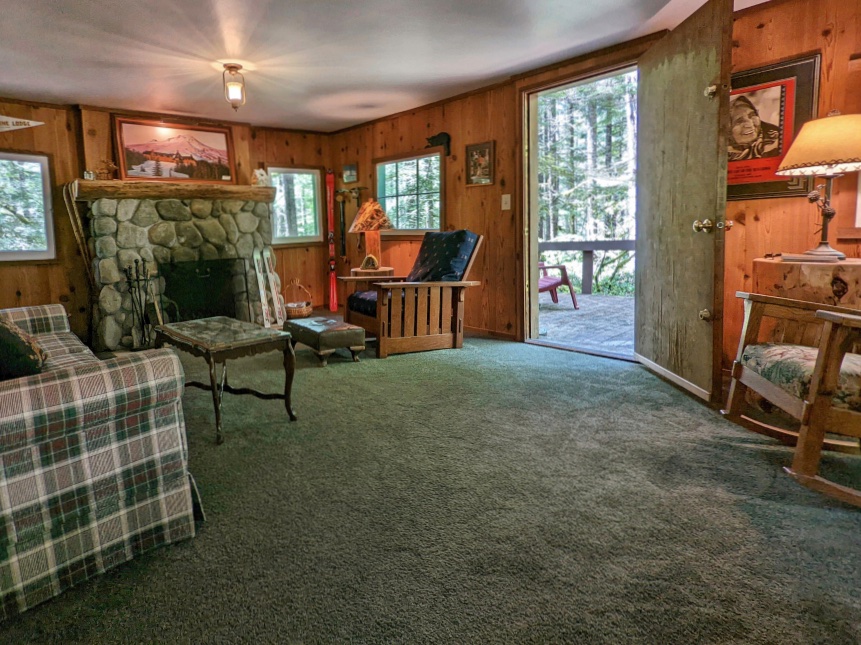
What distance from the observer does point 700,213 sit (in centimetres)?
288

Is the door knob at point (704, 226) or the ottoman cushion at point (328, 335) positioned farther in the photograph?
the ottoman cushion at point (328, 335)

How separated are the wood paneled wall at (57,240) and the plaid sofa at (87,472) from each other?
415 cm

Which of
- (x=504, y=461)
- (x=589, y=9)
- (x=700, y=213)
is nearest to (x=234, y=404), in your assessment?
(x=504, y=461)

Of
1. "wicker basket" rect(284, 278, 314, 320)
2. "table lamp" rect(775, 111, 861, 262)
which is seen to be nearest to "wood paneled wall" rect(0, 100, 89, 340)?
"wicker basket" rect(284, 278, 314, 320)

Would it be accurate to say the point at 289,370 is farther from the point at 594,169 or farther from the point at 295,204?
the point at 594,169

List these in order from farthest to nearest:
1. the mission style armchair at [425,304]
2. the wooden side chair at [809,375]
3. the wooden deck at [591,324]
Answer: the wooden deck at [591,324], the mission style armchair at [425,304], the wooden side chair at [809,375]

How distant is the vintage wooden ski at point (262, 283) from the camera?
562 cm

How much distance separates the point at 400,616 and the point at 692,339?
2.33 metres

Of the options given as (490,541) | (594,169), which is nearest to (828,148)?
(490,541)

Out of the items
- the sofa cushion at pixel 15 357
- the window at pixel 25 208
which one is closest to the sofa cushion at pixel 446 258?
the sofa cushion at pixel 15 357

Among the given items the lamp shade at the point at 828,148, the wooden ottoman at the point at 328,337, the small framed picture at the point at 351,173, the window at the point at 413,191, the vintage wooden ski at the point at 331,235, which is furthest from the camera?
the vintage wooden ski at the point at 331,235

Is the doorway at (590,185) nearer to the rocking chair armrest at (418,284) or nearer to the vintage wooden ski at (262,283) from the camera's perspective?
the rocking chair armrest at (418,284)

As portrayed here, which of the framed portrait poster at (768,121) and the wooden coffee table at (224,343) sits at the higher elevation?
the framed portrait poster at (768,121)

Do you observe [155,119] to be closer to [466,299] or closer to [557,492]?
[466,299]
